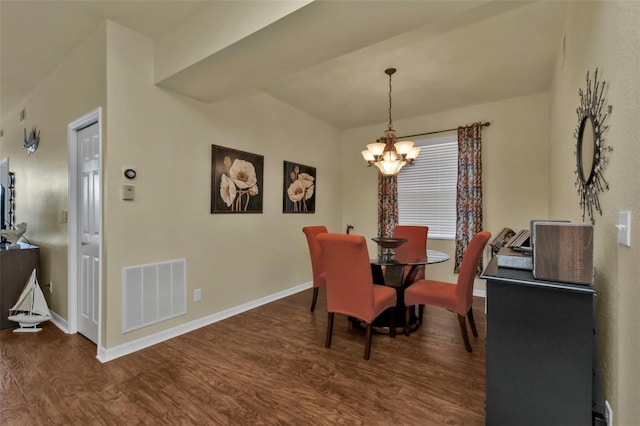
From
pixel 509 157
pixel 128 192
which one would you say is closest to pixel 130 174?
pixel 128 192

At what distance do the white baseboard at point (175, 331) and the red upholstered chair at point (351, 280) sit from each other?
1.39m

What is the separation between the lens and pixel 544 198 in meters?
3.86

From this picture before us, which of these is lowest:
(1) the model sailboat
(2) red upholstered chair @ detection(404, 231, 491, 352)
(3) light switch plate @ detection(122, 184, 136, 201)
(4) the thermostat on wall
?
(1) the model sailboat

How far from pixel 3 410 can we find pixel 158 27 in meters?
3.05

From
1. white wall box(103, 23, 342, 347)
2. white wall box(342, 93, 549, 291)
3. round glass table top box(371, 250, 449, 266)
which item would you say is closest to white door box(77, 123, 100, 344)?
white wall box(103, 23, 342, 347)

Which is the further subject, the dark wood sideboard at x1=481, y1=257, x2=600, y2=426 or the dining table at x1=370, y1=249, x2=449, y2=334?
the dining table at x1=370, y1=249, x2=449, y2=334

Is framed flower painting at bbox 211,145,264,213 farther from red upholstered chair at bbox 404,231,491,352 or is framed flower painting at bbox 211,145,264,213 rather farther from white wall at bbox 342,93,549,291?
white wall at bbox 342,93,549,291

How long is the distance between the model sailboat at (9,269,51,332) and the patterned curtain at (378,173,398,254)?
4.55 metres

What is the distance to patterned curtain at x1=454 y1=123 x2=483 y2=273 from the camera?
4141 millimetres

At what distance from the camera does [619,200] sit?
1.17m

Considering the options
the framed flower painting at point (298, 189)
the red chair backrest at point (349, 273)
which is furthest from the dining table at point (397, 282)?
the framed flower painting at point (298, 189)

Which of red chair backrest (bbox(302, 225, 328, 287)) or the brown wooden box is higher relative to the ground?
the brown wooden box

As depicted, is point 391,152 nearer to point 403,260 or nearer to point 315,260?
point 403,260

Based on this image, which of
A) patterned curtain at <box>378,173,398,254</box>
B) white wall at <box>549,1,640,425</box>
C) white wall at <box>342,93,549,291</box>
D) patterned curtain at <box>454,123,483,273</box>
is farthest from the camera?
patterned curtain at <box>378,173,398,254</box>
